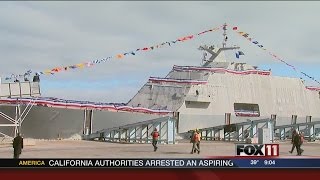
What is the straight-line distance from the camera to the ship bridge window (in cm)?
3344

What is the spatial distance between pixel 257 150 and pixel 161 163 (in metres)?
1.87

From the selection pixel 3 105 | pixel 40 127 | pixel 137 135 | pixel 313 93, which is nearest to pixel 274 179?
pixel 137 135

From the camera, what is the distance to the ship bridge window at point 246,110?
33438 millimetres

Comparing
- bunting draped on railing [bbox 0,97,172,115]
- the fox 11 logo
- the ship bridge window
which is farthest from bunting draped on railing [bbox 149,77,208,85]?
the fox 11 logo

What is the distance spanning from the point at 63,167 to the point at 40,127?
19906 mm

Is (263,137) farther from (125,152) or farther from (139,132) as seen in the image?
(139,132)

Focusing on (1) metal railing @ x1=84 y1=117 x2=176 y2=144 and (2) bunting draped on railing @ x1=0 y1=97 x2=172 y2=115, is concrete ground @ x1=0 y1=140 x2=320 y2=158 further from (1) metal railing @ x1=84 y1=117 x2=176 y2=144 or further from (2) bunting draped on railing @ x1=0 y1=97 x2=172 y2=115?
(2) bunting draped on railing @ x1=0 y1=97 x2=172 y2=115

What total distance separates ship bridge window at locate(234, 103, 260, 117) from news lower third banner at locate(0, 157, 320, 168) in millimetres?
25534

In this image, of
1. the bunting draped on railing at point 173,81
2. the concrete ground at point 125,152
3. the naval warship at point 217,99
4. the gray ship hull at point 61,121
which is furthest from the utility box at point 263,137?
the bunting draped on railing at point 173,81

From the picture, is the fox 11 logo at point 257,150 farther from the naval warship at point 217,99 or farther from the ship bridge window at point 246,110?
the ship bridge window at point 246,110

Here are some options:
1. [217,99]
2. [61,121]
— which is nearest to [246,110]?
[217,99]

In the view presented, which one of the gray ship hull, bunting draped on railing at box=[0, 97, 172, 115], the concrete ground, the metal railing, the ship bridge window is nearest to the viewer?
the concrete ground

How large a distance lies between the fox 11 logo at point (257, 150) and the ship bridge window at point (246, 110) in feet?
82.3

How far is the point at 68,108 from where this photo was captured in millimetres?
28219
